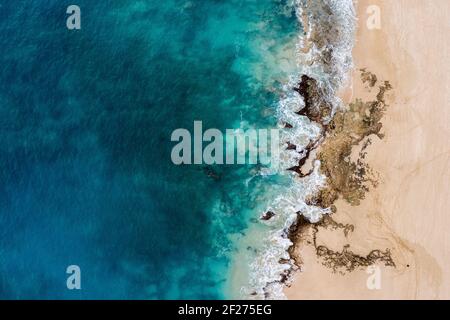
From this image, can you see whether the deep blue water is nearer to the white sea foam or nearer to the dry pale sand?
the white sea foam

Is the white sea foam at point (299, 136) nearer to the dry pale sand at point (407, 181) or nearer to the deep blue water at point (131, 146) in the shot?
the dry pale sand at point (407, 181)

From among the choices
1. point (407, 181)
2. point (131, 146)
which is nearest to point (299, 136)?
point (407, 181)

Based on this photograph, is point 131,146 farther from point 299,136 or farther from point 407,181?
point 407,181

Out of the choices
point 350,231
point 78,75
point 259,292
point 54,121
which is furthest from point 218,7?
point 259,292

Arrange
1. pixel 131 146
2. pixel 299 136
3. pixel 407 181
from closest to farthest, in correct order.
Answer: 1. pixel 407 181
2. pixel 299 136
3. pixel 131 146

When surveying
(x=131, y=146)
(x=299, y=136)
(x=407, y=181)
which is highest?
(x=299, y=136)

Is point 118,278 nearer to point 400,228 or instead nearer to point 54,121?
point 54,121
